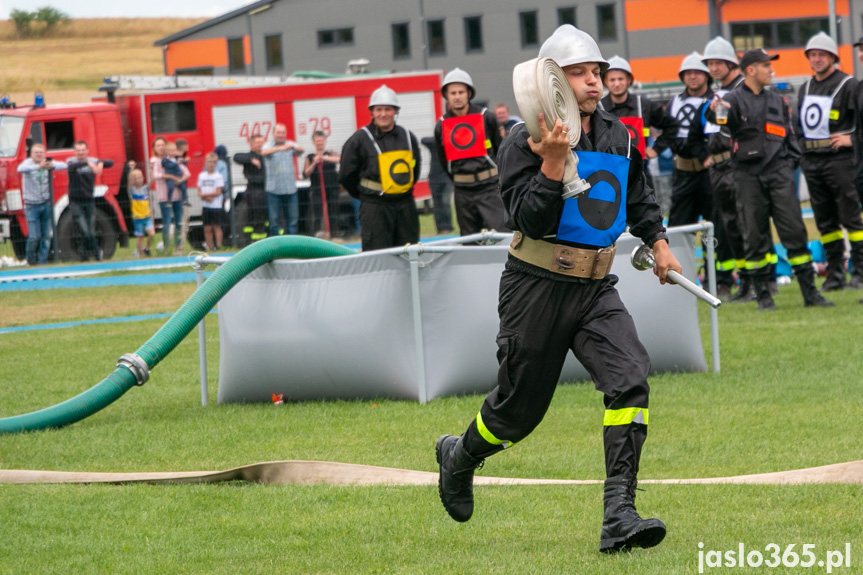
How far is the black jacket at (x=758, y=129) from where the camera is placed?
37.5ft

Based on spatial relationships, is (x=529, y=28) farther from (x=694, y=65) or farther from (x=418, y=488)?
(x=418, y=488)

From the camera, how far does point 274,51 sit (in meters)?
58.2

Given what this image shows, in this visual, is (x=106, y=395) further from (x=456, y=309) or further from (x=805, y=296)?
(x=805, y=296)

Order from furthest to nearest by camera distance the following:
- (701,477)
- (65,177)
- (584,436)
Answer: (65,177) → (584,436) → (701,477)

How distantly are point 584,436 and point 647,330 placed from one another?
5.98ft

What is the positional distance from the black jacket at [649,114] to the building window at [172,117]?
619 inches

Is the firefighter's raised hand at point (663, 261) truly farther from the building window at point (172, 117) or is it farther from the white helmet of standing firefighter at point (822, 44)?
the building window at point (172, 117)

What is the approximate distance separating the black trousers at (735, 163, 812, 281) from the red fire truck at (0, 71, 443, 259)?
464 inches

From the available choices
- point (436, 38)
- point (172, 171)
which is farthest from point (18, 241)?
point (436, 38)

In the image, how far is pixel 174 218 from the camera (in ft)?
71.2

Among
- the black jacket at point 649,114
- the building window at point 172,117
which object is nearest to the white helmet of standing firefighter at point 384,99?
the black jacket at point 649,114

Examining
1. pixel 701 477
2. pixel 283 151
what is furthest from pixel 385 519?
pixel 283 151

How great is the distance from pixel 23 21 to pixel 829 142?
215 ft

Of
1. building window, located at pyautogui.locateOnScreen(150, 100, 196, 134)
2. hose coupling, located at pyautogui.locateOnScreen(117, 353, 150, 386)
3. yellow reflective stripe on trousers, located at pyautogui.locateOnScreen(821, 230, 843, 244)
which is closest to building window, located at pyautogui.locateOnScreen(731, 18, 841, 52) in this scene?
building window, located at pyautogui.locateOnScreen(150, 100, 196, 134)
